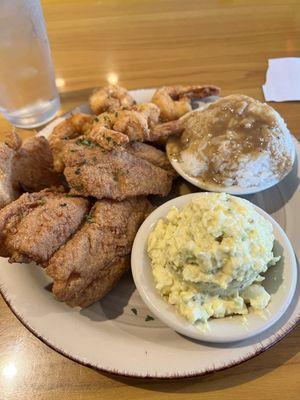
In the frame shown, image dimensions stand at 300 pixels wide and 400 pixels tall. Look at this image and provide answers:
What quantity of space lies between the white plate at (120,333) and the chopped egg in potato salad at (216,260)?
0.47ft

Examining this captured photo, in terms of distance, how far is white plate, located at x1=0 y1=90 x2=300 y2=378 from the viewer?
139 cm

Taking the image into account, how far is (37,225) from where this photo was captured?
61.4 inches

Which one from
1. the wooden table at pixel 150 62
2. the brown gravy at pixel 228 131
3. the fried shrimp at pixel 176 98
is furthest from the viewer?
the fried shrimp at pixel 176 98

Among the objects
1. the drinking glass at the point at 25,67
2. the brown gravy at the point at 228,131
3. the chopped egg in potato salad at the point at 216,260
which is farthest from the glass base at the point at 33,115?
the chopped egg in potato salad at the point at 216,260

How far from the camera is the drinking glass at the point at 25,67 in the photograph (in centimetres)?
211

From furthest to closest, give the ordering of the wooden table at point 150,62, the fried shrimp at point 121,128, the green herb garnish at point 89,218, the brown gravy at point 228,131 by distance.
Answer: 1. the brown gravy at point 228,131
2. the fried shrimp at point 121,128
3. the green herb garnish at point 89,218
4. the wooden table at point 150,62

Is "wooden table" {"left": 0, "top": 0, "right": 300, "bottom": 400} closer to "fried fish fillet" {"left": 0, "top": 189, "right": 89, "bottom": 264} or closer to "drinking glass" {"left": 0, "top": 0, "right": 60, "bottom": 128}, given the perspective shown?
"drinking glass" {"left": 0, "top": 0, "right": 60, "bottom": 128}

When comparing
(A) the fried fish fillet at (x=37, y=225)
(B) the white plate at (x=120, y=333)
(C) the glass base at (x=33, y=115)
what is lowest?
(B) the white plate at (x=120, y=333)

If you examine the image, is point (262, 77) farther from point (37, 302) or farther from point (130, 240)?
point (37, 302)

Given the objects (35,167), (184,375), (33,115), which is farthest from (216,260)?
(33,115)

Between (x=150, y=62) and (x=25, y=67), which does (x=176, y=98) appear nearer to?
(x=150, y=62)

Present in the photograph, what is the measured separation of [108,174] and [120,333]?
0.72 metres

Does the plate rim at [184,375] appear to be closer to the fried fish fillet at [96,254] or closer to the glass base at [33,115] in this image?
the fried fish fillet at [96,254]

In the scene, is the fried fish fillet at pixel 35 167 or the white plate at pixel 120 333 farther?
the fried fish fillet at pixel 35 167
